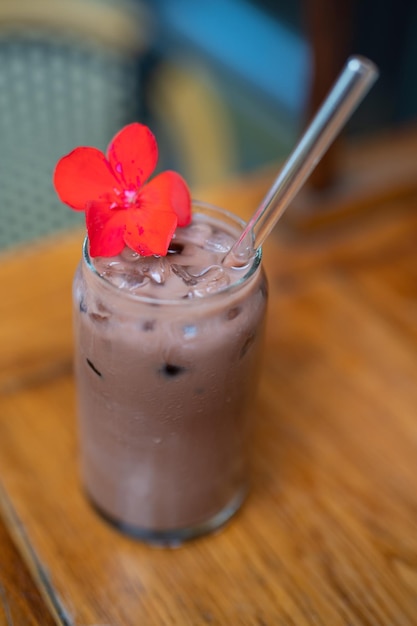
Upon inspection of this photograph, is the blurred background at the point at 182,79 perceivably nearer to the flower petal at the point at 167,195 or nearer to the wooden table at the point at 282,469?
the wooden table at the point at 282,469

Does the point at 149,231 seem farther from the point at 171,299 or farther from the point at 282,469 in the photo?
the point at 282,469

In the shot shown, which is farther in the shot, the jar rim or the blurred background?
the blurred background

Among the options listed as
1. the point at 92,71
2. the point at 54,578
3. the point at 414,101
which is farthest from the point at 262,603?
the point at 414,101

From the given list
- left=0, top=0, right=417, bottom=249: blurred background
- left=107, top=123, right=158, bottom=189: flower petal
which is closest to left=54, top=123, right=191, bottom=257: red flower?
left=107, top=123, right=158, bottom=189: flower petal

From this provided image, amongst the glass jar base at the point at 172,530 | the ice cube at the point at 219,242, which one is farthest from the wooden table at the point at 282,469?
the ice cube at the point at 219,242

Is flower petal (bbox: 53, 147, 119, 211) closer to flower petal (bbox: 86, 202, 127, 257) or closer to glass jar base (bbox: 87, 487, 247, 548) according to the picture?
flower petal (bbox: 86, 202, 127, 257)

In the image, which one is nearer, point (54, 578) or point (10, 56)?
point (54, 578)

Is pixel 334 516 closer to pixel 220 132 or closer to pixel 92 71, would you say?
pixel 92 71
